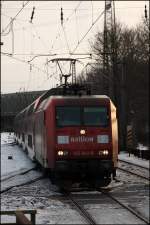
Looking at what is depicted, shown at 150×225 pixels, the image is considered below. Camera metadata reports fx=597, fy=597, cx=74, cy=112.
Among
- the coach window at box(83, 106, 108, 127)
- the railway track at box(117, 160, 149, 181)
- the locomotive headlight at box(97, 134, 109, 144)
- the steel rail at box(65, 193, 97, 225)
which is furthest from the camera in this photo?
the railway track at box(117, 160, 149, 181)

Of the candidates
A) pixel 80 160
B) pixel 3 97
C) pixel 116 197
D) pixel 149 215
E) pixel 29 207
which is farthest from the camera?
pixel 3 97

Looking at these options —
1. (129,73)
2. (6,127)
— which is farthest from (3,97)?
(6,127)

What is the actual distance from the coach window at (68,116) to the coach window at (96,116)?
22 cm

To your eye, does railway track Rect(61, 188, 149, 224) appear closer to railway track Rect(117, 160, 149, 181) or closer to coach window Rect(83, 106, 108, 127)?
coach window Rect(83, 106, 108, 127)

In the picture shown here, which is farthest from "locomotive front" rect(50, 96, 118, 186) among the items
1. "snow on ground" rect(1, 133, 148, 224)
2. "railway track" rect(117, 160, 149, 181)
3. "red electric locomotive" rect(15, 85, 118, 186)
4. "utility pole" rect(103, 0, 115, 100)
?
"utility pole" rect(103, 0, 115, 100)

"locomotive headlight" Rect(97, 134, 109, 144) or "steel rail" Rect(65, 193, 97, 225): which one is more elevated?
"locomotive headlight" Rect(97, 134, 109, 144)

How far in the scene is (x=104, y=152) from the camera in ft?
57.9

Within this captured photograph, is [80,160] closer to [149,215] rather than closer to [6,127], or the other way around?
[149,215]

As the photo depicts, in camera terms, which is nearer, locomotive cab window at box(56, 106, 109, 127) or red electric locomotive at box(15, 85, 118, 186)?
red electric locomotive at box(15, 85, 118, 186)

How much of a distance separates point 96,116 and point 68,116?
2.80 feet

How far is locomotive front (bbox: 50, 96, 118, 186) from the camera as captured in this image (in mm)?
17391

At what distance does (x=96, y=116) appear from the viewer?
17.9 meters

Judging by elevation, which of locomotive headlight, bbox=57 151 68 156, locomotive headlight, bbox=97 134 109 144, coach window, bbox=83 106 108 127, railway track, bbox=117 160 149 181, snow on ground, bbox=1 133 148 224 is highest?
coach window, bbox=83 106 108 127

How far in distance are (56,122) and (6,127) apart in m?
88.6
